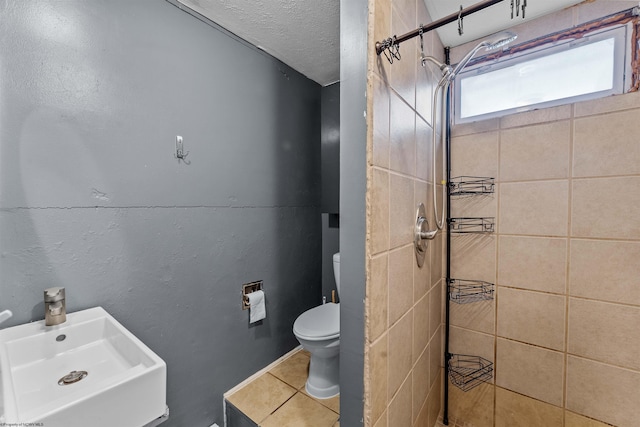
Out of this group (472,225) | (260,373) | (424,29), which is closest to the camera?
(424,29)

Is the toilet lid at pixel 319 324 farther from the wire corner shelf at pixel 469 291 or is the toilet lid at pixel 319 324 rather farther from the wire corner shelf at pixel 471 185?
the wire corner shelf at pixel 471 185

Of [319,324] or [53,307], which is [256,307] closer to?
[319,324]

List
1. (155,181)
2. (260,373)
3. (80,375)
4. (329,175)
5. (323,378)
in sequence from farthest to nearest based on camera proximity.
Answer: (329,175) < (260,373) < (323,378) < (155,181) < (80,375)

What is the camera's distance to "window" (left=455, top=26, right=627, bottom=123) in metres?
1.15

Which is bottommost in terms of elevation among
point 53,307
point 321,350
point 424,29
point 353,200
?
point 321,350

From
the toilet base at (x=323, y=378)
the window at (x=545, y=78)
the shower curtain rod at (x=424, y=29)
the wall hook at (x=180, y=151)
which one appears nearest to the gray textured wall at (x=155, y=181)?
the wall hook at (x=180, y=151)

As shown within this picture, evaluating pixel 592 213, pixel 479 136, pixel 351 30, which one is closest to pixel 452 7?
pixel 479 136

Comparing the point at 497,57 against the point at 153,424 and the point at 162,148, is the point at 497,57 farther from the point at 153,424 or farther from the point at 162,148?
the point at 153,424

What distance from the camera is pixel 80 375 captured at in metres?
0.88

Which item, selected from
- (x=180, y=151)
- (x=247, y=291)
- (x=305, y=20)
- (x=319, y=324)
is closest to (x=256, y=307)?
(x=247, y=291)

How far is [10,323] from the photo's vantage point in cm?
91

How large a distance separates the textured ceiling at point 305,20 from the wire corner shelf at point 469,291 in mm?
1377

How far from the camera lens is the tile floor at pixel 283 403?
1390mm

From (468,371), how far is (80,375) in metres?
1.83
